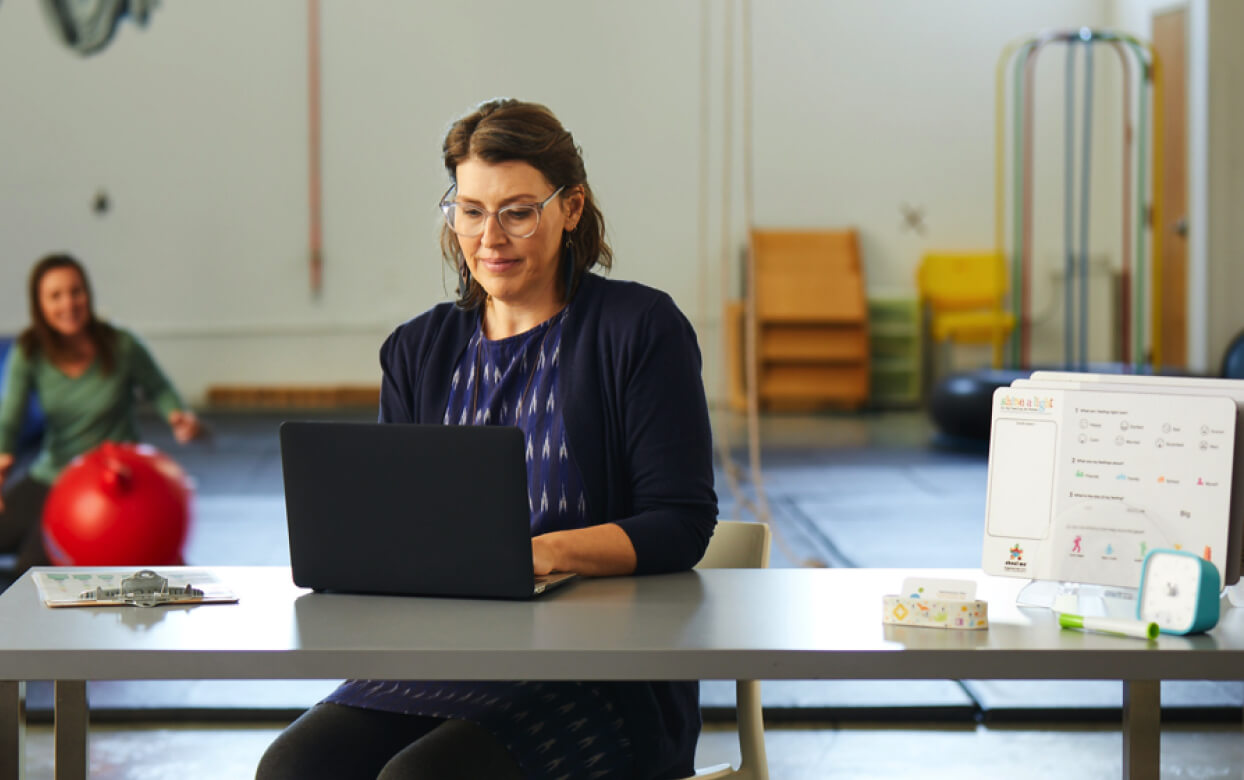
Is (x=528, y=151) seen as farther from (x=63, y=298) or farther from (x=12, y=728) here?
(x=63, y=298)

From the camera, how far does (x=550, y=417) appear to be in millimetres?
1857

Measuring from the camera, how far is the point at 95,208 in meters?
9.25

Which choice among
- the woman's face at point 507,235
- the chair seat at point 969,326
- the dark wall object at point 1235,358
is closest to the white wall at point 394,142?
the chair seat at point 969,326

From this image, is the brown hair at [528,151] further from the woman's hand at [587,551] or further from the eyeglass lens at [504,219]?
the woman's hand at [587,551]

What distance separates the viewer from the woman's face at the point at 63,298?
412 cm

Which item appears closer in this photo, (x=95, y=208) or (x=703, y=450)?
(x=703, y=450)

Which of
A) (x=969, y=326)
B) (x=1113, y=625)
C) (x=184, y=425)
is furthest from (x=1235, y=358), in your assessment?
(x=1113, y=625)

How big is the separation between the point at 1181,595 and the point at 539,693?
0.70m

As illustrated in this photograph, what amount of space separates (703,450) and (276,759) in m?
0.65

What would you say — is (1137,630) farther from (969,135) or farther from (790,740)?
(969,135)

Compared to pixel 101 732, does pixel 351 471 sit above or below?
above

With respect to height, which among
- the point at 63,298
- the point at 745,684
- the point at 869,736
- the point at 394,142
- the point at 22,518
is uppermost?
the point at 394,142

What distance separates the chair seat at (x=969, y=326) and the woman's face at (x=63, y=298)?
245 inches

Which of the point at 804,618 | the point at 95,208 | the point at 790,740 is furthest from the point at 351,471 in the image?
the point at 95,208
